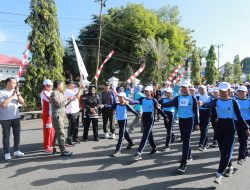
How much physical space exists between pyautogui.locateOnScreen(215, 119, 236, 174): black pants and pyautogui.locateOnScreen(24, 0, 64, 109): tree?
45.7 feet

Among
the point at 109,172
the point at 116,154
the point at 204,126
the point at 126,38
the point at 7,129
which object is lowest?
the point at 109,172

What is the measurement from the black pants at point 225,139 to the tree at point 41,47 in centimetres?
1392

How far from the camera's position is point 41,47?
17609 mm

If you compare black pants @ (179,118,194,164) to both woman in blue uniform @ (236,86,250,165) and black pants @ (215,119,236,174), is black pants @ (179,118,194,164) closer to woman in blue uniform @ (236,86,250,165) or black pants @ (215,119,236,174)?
black pants @ (215,119,236,174)

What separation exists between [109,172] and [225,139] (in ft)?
8.32

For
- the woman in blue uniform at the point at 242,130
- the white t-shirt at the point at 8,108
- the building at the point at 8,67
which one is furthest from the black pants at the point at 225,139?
the building at the point at 8,67

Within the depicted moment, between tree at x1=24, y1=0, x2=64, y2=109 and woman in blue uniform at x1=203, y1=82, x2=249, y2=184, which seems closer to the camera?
woman in blue uniform at x1=203, y1=82, x2=249, y2=184

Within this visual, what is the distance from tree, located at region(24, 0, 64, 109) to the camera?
17328 millimetres

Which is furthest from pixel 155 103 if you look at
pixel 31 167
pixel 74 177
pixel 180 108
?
pixel 31 167

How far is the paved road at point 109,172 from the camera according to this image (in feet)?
18.4

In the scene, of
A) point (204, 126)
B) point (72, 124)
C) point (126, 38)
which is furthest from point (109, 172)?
point (126, 38)

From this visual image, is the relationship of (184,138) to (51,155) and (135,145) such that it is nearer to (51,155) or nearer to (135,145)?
(135,145)

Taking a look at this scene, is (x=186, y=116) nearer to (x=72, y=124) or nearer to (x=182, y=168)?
(x=182, y=168)

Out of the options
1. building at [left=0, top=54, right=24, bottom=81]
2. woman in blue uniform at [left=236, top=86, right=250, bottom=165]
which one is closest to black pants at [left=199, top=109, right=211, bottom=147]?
woman in blue uniform at [left=236, top=86, right=250, bottom=165]
